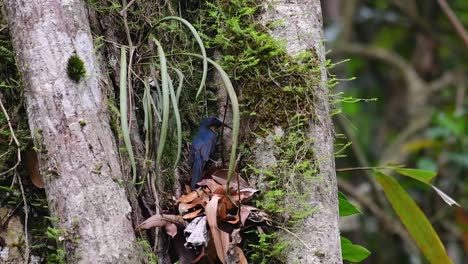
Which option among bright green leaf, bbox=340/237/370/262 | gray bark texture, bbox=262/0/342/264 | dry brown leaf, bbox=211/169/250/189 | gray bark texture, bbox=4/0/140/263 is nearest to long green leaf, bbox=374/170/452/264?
bright green leaf, bbox=340/237/370/262

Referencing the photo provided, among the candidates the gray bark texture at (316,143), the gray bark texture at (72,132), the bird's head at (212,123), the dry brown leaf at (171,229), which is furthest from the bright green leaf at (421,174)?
the gray bark texture at (72,132)

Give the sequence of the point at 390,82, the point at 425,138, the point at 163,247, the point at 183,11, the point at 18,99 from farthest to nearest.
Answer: the point at 390,82, the point at 425,138, the point at 183,11, the point at 18,99, the point at 163,247

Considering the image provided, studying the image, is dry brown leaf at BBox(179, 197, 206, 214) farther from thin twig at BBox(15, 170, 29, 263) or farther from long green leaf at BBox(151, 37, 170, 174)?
thin twig at BBox(15, 170, 29, 263)

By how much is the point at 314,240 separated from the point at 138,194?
45 centimetres

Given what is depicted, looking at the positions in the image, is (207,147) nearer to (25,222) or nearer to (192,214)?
(192,214)

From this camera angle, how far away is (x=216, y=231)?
1.81 meters

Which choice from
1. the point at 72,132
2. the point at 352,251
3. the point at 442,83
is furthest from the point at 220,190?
the point at 442,83

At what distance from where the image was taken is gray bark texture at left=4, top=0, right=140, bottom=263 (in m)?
1.72

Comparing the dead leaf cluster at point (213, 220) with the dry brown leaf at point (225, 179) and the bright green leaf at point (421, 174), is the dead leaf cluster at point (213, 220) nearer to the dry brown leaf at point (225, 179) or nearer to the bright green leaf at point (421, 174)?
the dry brown leaf at point (225, 179)

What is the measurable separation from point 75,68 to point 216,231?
516 mm

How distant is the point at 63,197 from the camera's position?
1.76 m

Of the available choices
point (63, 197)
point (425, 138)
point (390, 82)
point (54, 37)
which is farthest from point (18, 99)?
point (390, 82)

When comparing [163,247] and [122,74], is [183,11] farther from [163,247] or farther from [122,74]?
[163,247]

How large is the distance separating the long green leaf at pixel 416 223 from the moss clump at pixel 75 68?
3.70 feet
